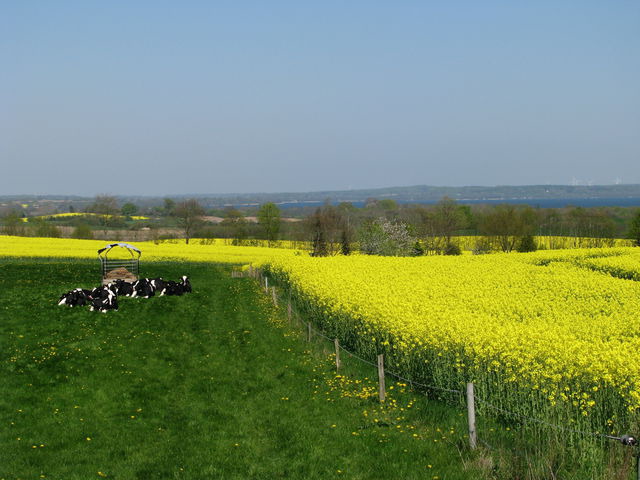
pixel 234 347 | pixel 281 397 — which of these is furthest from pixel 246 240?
pixel 281 397

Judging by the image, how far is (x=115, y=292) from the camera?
31.4 metres

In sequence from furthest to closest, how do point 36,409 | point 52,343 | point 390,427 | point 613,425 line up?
point 52,343 → point 36,409 → point 390,427 → point 613,425

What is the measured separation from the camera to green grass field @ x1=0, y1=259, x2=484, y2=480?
11164 millimetres

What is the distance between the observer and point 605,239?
286ft

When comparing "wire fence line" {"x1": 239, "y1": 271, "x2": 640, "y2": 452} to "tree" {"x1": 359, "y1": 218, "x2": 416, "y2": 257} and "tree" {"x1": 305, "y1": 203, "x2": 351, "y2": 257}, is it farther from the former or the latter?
"tree" {"x1": 305, "y1": 203, "x2": 351, "y2": 257}

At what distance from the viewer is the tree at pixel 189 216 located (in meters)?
94.7

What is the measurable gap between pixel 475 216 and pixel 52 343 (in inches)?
4222

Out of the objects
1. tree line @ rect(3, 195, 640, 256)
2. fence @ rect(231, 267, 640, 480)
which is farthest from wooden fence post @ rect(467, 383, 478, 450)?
tree line @ rect(3, 195, 640, 256)

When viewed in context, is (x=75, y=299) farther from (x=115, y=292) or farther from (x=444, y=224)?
(x=444, y=224)

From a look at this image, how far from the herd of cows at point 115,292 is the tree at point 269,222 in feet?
211

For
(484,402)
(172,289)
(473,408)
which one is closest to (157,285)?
(172,289)

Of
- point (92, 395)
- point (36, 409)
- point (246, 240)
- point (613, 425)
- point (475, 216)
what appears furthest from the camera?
point (475, 216)

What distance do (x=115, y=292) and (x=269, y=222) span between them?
7170 centimetres

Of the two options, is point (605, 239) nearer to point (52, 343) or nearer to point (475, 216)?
point (475, 216)
